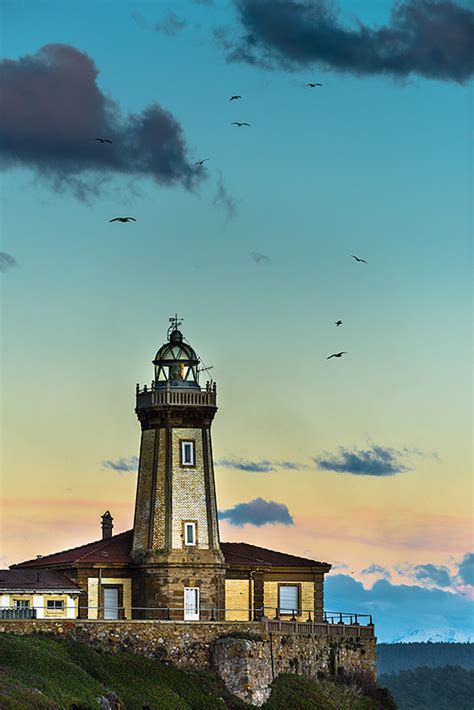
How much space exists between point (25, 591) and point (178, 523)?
8406 mm

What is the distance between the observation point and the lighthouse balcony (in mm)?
86188

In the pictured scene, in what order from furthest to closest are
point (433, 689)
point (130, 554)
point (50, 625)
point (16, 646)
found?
1. point (433, 689)
2. point (130, 554)
3. point (50, 625)
4. point (16, 646)

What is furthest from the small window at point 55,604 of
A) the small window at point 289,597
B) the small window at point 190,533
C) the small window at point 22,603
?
the small window at point 289,597

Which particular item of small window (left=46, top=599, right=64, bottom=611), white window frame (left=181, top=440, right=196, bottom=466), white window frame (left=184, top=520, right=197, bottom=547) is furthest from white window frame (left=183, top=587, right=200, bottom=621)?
white window frame (left=181, top=440, right=196, bottom=466)

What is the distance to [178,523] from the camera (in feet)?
277

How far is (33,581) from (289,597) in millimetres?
13794

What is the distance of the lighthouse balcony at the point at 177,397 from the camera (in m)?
86.2

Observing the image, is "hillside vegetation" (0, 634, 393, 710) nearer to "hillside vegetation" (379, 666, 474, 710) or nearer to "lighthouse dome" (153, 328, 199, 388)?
"lighthouse dome" (153, 328, 199, 388)

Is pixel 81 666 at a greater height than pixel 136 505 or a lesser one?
lesser

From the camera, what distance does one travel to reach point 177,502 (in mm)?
84750

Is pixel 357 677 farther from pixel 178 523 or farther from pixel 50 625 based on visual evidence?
pixel 50 625

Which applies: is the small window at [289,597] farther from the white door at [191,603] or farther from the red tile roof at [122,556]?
the white door at [191,603]

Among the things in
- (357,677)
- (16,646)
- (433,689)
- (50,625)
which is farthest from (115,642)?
(433,689)

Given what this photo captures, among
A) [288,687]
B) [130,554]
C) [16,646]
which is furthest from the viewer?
[130,554]
